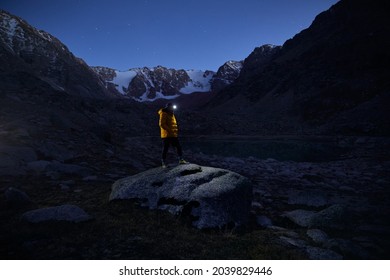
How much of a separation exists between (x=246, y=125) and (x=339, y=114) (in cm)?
1602

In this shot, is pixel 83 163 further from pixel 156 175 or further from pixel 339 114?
pixel 339 114

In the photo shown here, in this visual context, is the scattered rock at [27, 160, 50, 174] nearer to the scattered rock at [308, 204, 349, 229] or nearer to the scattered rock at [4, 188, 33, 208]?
the scattered rock at [4, 188, 33, 208]

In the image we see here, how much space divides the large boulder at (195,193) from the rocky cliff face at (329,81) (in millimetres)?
34075

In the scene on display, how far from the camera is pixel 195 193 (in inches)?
295

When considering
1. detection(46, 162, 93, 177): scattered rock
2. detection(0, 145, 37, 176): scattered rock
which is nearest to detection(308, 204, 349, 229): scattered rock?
detection(46, 162, 93, 177): scattered rock

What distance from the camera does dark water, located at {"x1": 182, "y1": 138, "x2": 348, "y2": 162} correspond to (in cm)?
2517

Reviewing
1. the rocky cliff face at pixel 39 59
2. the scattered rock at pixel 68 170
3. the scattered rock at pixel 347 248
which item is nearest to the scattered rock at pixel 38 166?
the scattered rock at pixel 68 170

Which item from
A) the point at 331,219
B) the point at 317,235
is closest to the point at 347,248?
the point at 317,235

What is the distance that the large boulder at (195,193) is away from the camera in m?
7.11

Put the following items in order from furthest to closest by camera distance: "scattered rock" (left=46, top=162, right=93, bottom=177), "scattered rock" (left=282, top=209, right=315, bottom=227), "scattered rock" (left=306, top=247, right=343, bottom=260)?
"scattered rock" (left=46, top=162, right=93, bottom=177) → "scattered rock" (left=282, top=209, right=315, bottom=227) → "scattered rock" (left=306, top=247, right=343, bottom=260)

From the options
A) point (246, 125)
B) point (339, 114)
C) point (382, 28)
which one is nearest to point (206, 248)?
point (246, 125)

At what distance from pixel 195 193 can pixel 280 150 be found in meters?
24.3

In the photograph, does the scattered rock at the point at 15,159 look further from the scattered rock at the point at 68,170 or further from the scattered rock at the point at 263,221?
the scattered rock at the point at 263,221

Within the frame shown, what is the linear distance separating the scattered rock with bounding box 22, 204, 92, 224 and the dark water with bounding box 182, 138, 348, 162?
2014 centimetres
